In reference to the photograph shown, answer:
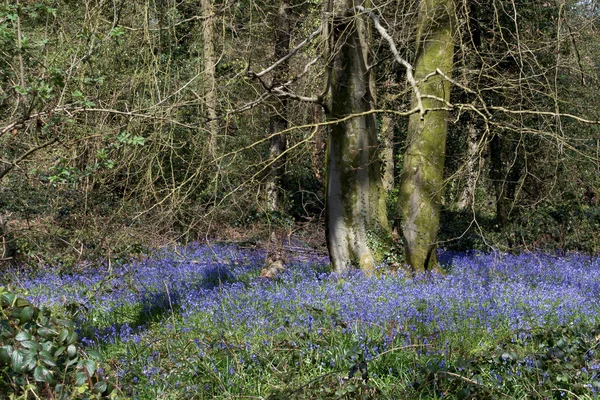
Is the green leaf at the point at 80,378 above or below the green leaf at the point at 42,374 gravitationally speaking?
below

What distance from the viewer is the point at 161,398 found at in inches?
181

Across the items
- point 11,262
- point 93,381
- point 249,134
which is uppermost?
point 249,134

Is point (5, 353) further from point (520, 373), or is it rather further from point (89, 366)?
point (520, 373)

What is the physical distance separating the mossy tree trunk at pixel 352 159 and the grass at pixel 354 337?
511mm

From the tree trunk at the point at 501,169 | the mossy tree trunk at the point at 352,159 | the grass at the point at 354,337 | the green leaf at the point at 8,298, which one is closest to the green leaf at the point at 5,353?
the green leaf at the point at 8,298

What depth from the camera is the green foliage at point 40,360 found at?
331 cm

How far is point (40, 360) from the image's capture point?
132 inches

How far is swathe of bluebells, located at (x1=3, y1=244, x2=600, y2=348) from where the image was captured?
560 centimetres

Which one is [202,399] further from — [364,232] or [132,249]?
[132,249]

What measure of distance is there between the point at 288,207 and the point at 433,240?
7.81 meters

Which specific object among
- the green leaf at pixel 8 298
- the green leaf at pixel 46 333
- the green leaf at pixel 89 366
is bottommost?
the green leaf at pixel 89 366

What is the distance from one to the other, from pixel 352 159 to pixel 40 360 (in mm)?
5256

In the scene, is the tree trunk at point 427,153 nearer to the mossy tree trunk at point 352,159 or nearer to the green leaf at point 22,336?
the mossy tree trunk at point 352,159

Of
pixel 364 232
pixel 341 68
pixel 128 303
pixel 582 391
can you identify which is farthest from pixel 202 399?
pixel 341 68
